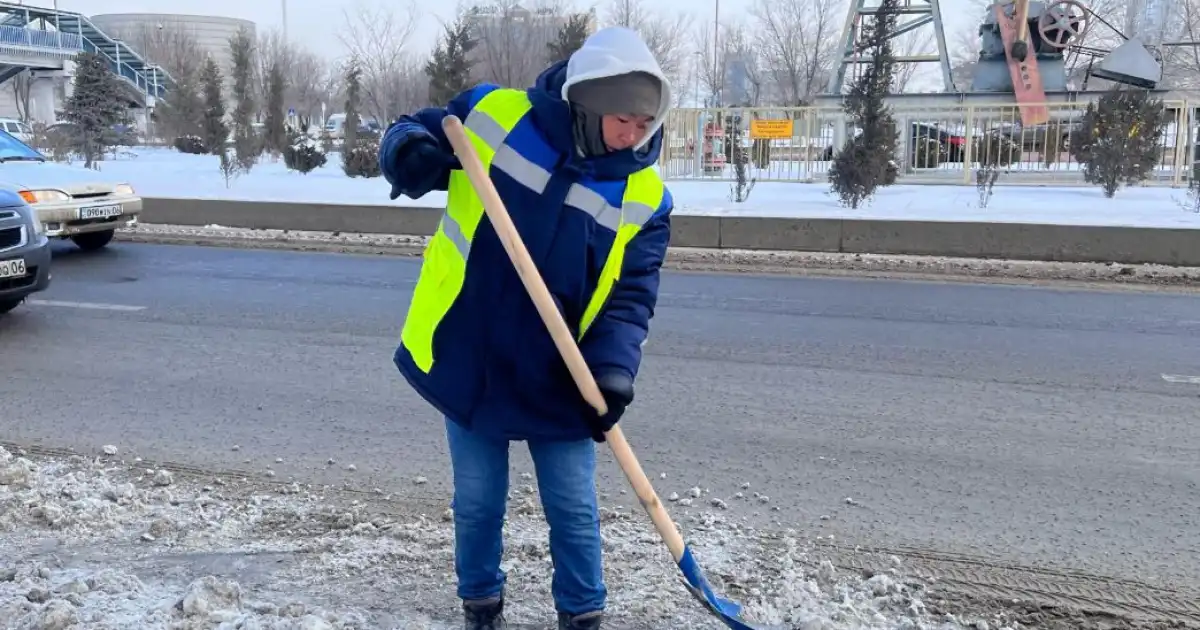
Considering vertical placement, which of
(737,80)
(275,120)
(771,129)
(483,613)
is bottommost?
(483,613)

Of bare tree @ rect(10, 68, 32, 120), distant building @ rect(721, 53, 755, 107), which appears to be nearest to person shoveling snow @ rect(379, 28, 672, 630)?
distant building @ rect(721, 53, 755, 107)

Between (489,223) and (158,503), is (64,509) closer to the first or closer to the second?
(158,503)

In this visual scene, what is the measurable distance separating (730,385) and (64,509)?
3572 mm

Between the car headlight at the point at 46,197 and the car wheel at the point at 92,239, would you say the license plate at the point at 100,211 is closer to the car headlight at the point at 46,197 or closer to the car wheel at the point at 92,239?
the car headlight at the point at 46,197

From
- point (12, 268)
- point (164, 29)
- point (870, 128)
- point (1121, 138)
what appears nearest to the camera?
point (12, 268)

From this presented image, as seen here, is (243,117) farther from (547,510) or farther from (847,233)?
(547,510)

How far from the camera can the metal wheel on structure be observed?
24.0 meters

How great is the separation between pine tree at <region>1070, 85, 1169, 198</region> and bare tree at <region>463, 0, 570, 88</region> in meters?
20.7

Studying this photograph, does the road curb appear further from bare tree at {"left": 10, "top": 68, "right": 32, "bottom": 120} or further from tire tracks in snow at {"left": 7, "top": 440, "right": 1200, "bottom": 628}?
bare tree at {"left": 10, "top": 68, "right": 32, "bottom": 120}

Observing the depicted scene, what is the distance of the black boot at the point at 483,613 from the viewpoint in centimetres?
278

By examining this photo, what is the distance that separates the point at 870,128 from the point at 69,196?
11493mm

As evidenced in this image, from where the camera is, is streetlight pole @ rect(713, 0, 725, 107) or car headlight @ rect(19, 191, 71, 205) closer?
car headlight @ rect(19, 191, 71, 205)

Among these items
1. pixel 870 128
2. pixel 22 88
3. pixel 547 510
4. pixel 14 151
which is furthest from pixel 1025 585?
pixel 22 88

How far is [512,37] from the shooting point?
37.8 meters
